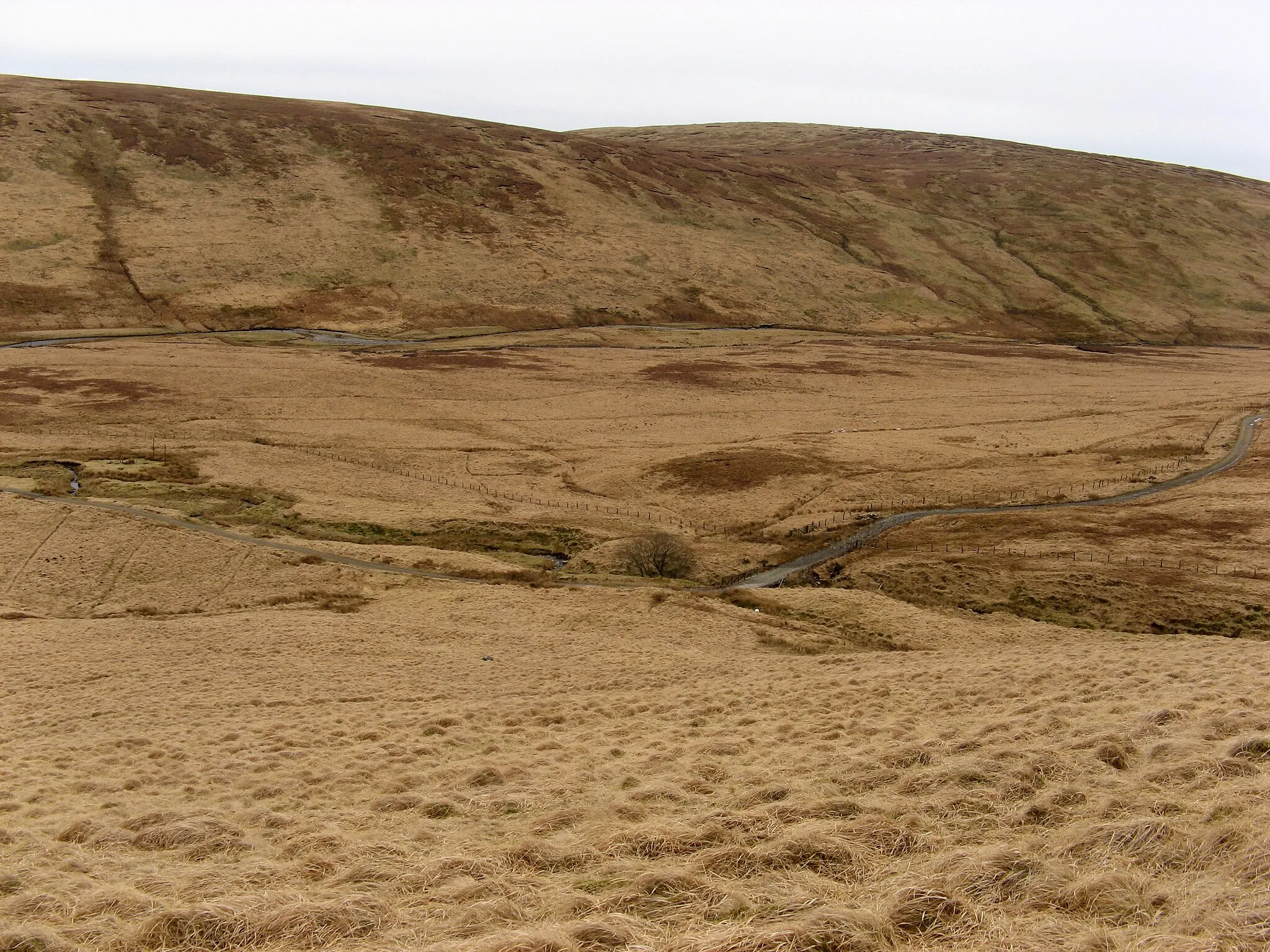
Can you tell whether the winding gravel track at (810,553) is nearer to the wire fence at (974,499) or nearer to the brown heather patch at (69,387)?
the wire fence at (974,499)

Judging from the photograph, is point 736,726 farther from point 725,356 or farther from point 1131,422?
point 725,356

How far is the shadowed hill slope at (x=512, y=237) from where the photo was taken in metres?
106

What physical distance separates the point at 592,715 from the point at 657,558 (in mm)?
20306

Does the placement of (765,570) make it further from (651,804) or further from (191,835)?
(191,835)

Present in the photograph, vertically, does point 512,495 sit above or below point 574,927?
below

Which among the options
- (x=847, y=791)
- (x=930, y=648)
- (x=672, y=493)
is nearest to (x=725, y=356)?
(x=672, y=493)

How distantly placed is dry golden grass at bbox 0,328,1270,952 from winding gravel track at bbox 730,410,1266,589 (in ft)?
5.57

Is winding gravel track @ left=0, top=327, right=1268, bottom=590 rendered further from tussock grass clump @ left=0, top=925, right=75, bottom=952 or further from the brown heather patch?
tussock grass clump @ left=0, top=925, right=75, bottom=952

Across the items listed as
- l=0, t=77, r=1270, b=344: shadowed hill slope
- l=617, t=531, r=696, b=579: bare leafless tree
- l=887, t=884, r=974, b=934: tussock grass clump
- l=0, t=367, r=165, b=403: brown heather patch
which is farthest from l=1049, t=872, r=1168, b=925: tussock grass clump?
l=0, t=77, r=1270, b=344: shadowed hill slope

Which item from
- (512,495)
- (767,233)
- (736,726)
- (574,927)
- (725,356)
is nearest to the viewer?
(574,927)

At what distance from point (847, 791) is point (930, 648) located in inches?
804

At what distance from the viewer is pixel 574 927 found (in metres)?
8.75

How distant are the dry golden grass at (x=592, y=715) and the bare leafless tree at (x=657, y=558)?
123 cm

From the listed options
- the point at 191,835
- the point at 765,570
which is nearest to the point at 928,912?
the point at 191,835
